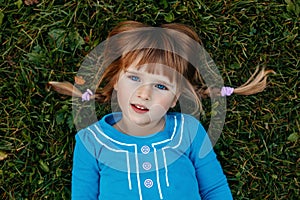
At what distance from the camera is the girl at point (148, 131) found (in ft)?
7.83

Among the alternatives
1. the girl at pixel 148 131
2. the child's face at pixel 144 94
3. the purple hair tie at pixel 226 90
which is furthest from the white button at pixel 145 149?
the purple hair tie at pixel 226 90

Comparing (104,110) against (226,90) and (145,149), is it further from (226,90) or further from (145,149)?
(226,90)

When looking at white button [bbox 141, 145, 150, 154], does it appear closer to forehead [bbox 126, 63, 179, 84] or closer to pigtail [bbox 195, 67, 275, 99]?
forehead [bbox 126, 63, 179, 84]

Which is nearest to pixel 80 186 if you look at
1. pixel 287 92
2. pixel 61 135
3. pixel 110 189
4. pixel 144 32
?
pixel 110 189

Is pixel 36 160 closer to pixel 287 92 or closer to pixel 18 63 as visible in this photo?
pixel 18 63

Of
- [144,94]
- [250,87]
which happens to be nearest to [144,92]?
[144,94]

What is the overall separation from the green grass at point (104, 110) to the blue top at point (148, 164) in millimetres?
272

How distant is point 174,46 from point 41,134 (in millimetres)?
965

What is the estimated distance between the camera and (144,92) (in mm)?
2346

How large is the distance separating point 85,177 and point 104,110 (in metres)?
0.42

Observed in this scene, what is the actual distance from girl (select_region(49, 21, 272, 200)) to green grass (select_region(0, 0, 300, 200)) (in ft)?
0.56

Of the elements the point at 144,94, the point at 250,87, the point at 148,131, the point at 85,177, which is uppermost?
the point at 144,94

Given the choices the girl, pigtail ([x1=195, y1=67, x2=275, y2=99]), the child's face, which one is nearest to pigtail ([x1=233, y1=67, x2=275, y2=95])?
pigtail ([x1=195, y1=67, x2=275, y2=99])

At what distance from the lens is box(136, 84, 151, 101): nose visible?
2.35 meters
